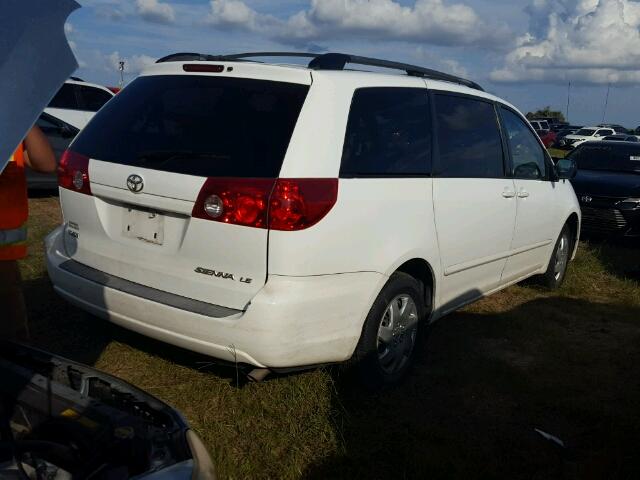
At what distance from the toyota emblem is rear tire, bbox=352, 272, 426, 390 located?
1.33 m

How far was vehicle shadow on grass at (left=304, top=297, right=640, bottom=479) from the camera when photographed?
128 inches

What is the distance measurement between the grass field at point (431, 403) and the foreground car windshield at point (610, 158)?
5100 millimetres

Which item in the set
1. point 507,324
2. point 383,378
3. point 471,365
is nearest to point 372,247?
point 383,378

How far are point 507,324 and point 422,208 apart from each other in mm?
1965

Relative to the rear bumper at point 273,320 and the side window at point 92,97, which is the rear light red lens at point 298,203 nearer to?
the rear bumper at point 273,320

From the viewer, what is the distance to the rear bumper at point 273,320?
121 inches

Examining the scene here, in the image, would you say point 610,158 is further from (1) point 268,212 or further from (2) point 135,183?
(2) point 135,183

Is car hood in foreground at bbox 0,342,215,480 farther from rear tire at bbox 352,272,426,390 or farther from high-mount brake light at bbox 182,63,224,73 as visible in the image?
high-mount brake light at bbox 182,63,224,73

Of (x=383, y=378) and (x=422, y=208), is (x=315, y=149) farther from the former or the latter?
(x=383, y=378)

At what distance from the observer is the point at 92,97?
447 inches

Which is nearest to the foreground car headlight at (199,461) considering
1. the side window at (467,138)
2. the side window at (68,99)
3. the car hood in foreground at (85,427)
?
the car hood in foreground at (85,427)

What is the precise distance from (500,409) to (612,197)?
225 inches

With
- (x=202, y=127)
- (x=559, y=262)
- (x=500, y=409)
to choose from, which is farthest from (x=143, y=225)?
(x=559, y=262)

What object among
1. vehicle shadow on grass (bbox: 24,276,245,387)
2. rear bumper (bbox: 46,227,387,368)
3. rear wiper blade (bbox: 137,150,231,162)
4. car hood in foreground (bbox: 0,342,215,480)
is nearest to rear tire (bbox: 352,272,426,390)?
rear bumper (bbox: 46,227,387,368)
